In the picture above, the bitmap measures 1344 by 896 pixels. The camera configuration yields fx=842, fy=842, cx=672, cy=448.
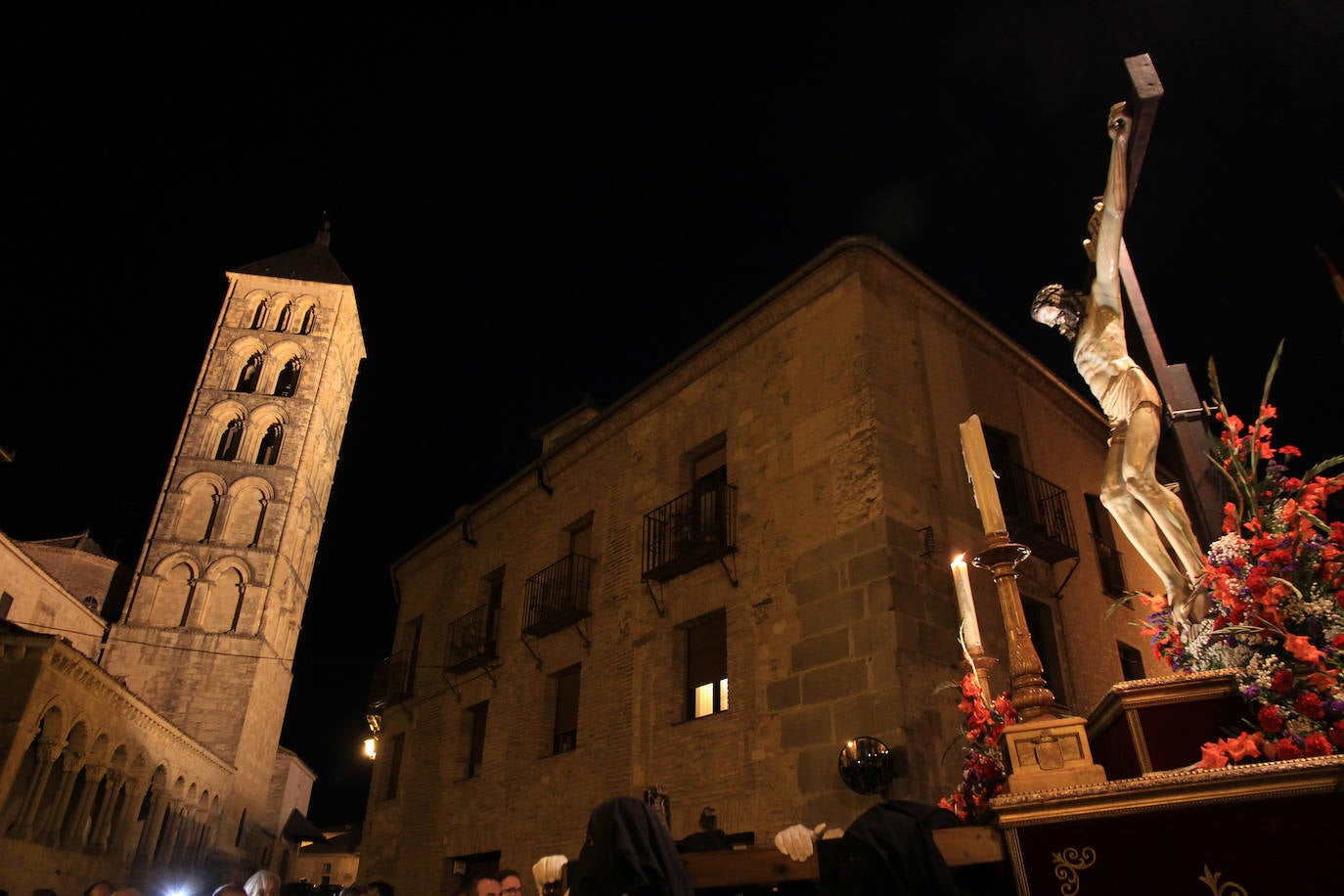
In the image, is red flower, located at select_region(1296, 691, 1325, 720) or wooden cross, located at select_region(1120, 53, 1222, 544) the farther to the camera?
wooden cross, located at select_region(1120, 53, 1222, 544)

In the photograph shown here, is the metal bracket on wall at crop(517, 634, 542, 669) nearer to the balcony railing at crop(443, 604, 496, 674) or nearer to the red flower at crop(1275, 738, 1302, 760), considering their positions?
the balcony railing at crop(443, 604, 496, 674)

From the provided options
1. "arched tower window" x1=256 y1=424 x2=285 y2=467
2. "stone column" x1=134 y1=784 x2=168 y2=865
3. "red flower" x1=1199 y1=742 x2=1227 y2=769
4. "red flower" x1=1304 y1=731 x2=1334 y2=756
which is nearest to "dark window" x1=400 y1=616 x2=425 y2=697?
"stone column" x1=134 y1=784 x2=168 y2=865

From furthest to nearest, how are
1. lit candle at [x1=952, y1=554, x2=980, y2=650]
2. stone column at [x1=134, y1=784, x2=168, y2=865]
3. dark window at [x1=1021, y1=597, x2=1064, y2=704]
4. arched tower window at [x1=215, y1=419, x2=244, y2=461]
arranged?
arched tower window at [x1=215, y1=419, x2=244, y2=461] → stone column at [x1=134, y1=784, x2=168, y2=865] → dark window at [x1=1021, y1=597, x2=1064, y2=704] → lit candle at [x1=952, y1=554, x2=980, y2=650]

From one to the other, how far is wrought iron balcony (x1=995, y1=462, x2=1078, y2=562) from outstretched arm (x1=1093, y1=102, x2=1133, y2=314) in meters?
6.13

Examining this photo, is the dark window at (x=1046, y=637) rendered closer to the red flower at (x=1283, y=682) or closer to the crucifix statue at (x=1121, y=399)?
the crucifix statue at (x=1121, y=399)

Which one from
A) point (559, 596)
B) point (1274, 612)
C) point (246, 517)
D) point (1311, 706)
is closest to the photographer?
point (1311, 706)

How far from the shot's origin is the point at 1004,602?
386cm

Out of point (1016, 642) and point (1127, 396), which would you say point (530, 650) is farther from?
point (1016, 642)

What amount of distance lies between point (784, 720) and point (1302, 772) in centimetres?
737

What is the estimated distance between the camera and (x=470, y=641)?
640 inches

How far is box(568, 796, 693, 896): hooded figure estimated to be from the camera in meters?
3.47

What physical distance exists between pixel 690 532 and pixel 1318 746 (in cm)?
911

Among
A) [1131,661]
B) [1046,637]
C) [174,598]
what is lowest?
[1046,637]

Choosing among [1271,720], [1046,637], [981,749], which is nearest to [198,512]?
[1046,637]
